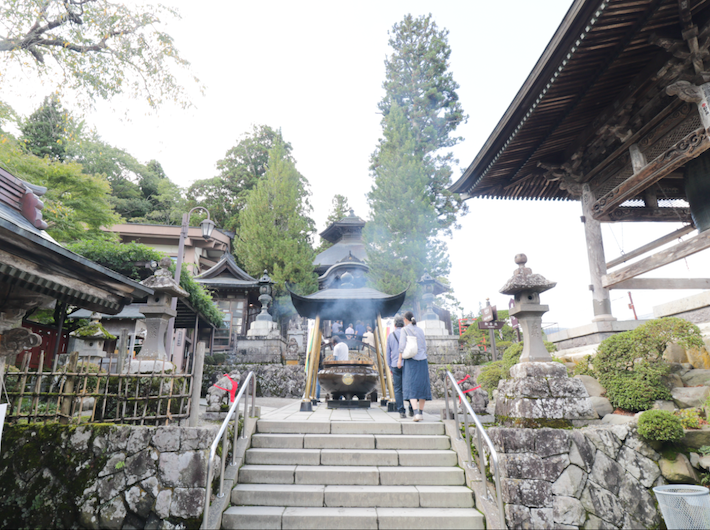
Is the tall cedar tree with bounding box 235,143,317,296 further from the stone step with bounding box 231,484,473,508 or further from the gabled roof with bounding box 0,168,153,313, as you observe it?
the stone step with bounding box 231,484,473,508

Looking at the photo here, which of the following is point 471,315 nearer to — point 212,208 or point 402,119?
point 402,119

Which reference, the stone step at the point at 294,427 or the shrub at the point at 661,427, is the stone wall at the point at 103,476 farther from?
the shrub at the point at 661,427

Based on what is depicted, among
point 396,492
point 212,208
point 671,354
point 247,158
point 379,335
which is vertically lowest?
point 396,492

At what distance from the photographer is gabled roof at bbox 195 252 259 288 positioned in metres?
19.8

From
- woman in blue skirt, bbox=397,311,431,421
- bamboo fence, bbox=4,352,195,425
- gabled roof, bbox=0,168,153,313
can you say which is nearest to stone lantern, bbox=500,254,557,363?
woman in blue skirt, bbox=397,311,431,421

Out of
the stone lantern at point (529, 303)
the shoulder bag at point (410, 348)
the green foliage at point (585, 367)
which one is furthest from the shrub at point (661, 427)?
the shoulder bag at point (410, 348)

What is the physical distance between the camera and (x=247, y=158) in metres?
35.4

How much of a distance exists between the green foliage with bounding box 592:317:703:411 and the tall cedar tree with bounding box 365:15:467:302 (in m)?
13.2

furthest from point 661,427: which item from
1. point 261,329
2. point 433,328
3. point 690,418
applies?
point 261,329

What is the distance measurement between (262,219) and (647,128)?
2035 centimetres

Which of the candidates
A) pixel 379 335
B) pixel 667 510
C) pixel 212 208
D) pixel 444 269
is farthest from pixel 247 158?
pixel 667 510

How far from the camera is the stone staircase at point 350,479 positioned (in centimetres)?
429

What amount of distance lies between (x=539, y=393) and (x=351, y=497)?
2.69 m

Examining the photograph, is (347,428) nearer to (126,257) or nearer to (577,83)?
(577,83)
